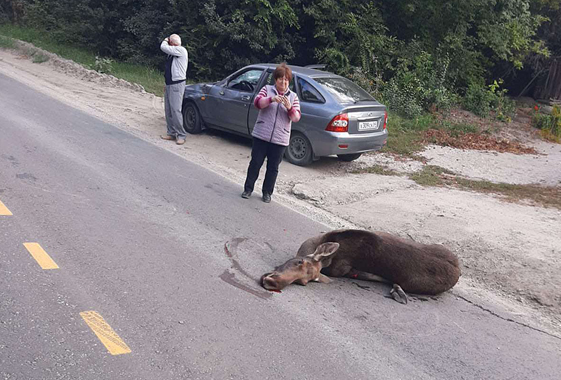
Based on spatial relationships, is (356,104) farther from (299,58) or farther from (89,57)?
(89,57)

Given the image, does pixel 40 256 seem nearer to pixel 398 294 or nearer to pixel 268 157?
pixel 398 294

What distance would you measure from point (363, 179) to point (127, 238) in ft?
16.3

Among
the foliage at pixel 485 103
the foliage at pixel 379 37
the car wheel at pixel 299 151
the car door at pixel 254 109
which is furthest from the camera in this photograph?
the foliage at pixel 485 103

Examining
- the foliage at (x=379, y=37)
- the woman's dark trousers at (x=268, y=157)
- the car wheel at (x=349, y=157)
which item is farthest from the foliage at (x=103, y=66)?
the woman's dark trousers at (x=268, y=157)

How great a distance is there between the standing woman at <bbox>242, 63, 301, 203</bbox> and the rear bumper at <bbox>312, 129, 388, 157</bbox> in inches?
91.7

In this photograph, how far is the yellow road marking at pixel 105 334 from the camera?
3.98 meters

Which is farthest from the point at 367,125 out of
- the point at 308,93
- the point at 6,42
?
the point at 6,42

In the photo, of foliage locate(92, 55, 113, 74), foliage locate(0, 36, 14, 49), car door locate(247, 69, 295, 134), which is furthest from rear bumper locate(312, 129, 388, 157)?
foliage locate(0, 36, 14, 49)

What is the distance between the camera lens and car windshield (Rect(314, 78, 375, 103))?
34.2 ft

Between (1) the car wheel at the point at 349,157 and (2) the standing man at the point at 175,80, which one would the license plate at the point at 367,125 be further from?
(2) the standing man at the point at 175,80

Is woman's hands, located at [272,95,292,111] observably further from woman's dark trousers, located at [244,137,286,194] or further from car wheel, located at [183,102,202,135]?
car wheel, located at [183,102,202,135]

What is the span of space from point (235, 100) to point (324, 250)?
6.16 metres

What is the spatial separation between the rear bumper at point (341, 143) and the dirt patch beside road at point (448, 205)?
405mm

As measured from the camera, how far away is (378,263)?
563cm
